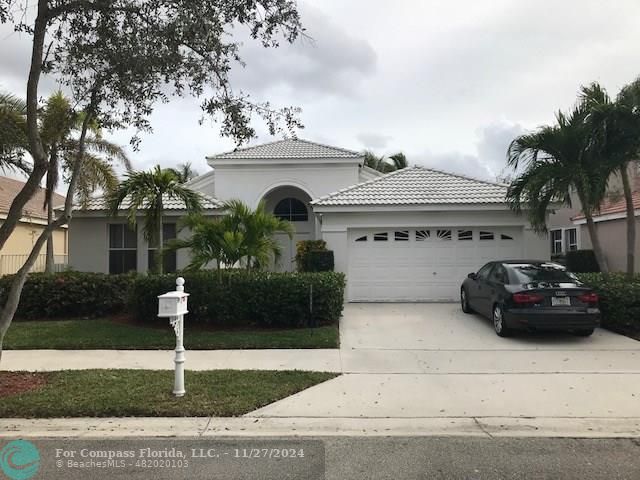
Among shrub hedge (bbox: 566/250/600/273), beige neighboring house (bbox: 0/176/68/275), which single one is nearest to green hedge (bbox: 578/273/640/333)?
shrub hedge (bbox: 566/250/600/273)

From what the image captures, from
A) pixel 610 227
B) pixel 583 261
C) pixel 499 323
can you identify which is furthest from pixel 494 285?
pixel 610 227

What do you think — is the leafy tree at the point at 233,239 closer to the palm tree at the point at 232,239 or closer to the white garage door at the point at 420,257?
the palm tree at the point at 232,239

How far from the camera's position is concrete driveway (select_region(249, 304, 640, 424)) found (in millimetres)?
5891

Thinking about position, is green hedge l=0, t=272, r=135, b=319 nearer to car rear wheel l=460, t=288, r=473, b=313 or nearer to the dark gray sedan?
car rear wheel l=460, t=288, r=473, b=313

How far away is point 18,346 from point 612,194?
Result: 51.7 feet

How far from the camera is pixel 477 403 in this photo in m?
6.12

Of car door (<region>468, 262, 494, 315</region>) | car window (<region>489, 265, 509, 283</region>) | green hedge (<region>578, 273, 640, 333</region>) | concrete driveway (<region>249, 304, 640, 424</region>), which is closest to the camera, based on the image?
concrete driveway (<region>249, 304, 640, 424</region>)

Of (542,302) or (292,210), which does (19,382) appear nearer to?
(542,302)

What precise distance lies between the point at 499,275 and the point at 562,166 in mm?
3243

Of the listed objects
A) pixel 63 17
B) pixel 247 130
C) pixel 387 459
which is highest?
pixel 63 17

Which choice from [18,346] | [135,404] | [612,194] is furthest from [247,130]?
[612,194]

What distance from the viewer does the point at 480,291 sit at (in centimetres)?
1120

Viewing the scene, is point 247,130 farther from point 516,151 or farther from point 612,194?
point 612,194

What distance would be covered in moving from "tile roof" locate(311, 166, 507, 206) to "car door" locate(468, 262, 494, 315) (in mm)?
3434
